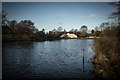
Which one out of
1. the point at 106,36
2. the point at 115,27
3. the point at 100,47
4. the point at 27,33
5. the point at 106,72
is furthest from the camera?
the point at 27,33

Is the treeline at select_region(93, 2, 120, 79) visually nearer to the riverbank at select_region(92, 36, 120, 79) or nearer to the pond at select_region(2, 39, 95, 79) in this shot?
the riverbank at select_region(92, 36, 120, 79)

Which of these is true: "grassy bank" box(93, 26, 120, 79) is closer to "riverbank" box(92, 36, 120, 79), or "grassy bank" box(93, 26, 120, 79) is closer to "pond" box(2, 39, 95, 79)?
"riverbank" box(92, 36, 120, 79)

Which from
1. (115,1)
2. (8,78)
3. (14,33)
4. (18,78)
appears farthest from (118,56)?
(14,33)

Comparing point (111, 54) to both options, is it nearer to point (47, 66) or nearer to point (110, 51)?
point (110, 51)

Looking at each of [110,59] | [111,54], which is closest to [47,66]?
[110,59]

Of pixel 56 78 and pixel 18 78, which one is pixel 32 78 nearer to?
pixel 18 78

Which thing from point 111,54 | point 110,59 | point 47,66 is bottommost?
point 47,66

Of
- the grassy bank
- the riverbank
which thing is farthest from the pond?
the grassy bank

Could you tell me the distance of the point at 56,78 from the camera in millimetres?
7555

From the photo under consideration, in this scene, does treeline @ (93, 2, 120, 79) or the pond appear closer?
treeline @ (93, 2, 120, 79)

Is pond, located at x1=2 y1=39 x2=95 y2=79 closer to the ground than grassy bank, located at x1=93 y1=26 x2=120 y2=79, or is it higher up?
closer to the ground

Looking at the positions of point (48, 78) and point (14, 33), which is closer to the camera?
point (48, 78)

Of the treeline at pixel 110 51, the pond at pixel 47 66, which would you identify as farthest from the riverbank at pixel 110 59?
the pond at pixel 47 66

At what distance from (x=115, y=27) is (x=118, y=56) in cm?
223
